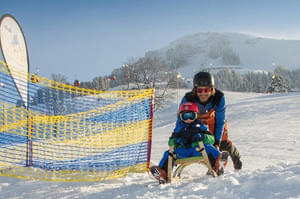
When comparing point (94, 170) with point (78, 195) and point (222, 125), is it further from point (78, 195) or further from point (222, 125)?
point (222, 125)

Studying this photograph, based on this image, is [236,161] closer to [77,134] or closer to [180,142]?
[180,142]

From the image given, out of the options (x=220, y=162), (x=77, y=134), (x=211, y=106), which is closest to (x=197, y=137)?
(x=220, y=162)

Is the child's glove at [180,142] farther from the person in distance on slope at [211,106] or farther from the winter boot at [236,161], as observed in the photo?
the winter boot at [236,161]

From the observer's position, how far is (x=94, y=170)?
14.7 ft

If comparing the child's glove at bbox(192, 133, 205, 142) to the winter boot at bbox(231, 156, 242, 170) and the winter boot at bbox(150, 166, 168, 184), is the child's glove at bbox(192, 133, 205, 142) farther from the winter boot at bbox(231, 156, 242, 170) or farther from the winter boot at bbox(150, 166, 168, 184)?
the winter boot at bbox(231, 156, 242, 170)

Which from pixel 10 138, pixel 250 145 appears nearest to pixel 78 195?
pixel 10 138

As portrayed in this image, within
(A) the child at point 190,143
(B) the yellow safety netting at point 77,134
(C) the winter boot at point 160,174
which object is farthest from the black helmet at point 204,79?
(C) the winter boot at point 160,174

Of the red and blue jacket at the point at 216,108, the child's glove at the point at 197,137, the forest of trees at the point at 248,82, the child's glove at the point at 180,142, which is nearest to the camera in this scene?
the child's glove at the point at 197,137

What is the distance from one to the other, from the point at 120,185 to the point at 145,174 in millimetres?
801

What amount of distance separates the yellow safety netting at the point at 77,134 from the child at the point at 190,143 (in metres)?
1.01

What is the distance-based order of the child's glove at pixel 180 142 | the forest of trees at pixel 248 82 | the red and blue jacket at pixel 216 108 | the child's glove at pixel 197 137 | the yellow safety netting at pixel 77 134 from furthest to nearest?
1. the forest of trees at pixel 248 82
2. the yellow safety netting at pixel 77 134
3. the red and blue jacket at pixel 216 108
4. the child's glove at pixel 180 142
5. the child's glove at pixel 197 137

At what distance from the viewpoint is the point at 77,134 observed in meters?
4.57

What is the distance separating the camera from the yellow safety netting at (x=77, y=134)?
4086 mm

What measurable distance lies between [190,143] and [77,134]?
7.19 feet
